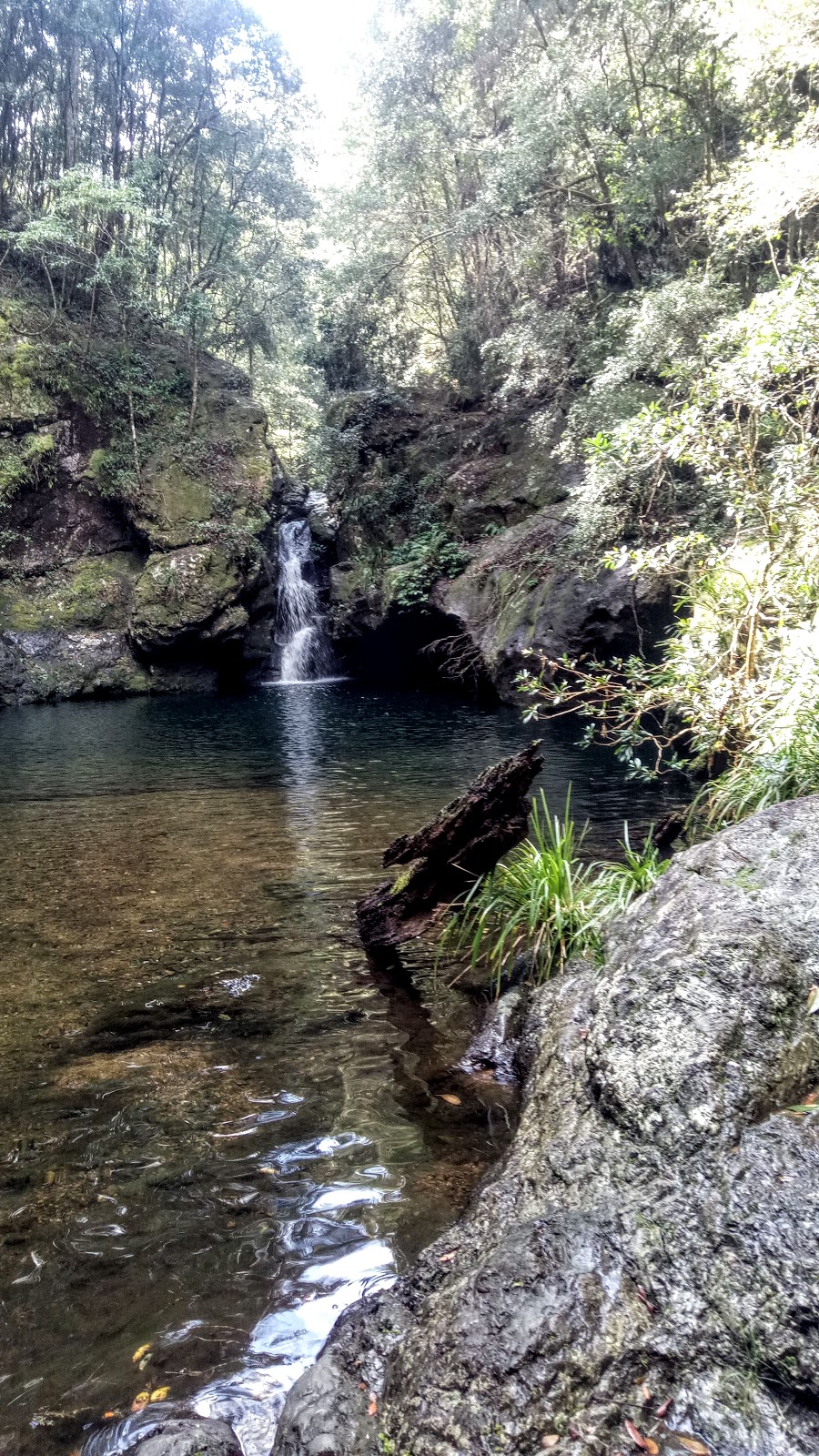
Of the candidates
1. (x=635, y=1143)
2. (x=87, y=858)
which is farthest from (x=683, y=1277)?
(x=87, y=858)

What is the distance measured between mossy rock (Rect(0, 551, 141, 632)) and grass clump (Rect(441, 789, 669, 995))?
18.8 metres

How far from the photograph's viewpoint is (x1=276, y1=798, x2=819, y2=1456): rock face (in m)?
1.52

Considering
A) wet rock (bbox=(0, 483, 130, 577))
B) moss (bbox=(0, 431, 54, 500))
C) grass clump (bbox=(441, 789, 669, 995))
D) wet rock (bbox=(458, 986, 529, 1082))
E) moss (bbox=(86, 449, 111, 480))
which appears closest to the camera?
wet rock (bbox=(458, 986, 529, 1082))

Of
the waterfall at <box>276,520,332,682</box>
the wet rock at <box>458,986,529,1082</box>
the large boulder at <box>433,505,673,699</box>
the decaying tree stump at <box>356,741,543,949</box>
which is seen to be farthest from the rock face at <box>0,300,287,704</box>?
the wet rock at <box>458,986,529,1082</box>

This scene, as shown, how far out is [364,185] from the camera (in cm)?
2155

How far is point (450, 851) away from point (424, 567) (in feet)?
51.8

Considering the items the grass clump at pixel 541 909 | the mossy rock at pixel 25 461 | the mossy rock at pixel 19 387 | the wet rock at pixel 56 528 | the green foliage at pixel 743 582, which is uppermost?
the mossy rock at pixel 19 387

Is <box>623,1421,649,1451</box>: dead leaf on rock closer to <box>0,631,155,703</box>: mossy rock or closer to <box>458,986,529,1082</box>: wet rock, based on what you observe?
<box>458,986,529,1082</box>: wet rock

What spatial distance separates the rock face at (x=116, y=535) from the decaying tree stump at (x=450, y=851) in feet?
57.0

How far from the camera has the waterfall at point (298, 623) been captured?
81.3 ft

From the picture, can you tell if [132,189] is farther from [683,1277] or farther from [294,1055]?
[683,1277]

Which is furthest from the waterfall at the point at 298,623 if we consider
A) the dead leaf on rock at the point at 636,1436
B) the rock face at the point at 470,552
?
the dead leaf on rock at the point at 636,1436

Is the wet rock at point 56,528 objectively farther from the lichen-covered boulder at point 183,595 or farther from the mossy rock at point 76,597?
the lichen-covered boulder at point 183,595

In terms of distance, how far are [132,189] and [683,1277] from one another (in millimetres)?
23971
